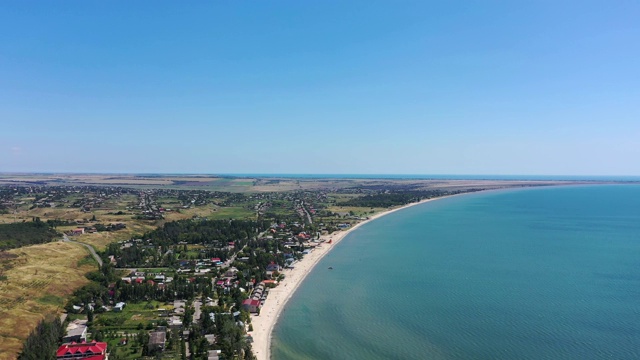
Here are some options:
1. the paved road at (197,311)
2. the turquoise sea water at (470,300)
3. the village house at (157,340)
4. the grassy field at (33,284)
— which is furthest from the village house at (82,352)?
the turquoise sea water at (470,300)

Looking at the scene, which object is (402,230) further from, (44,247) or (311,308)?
(44,247)

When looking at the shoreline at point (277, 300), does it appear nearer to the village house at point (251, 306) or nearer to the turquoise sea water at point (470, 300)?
the village house at point (251, 306)

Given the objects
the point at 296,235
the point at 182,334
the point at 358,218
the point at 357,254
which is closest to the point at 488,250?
the point at 357,254

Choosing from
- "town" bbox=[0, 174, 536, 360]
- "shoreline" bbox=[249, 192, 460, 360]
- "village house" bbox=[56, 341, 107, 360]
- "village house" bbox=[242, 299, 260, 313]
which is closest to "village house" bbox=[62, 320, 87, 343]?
"town" bbox=[0, 174, 536, 360]

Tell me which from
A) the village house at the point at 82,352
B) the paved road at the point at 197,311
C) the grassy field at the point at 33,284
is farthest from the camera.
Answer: the paved road at the point at 197,311

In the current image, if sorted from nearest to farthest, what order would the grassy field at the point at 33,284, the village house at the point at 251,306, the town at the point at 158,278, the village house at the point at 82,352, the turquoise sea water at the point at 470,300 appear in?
the village house at the point at 82,352
the town at the point at 158,278
the turquoise sea water at the point at 470,300
the grassy field at the point at 33,284
the village house at the point at 251,306

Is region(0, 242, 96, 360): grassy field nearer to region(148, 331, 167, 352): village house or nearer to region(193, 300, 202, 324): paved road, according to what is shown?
region(148, 331, 167, 352): village house
